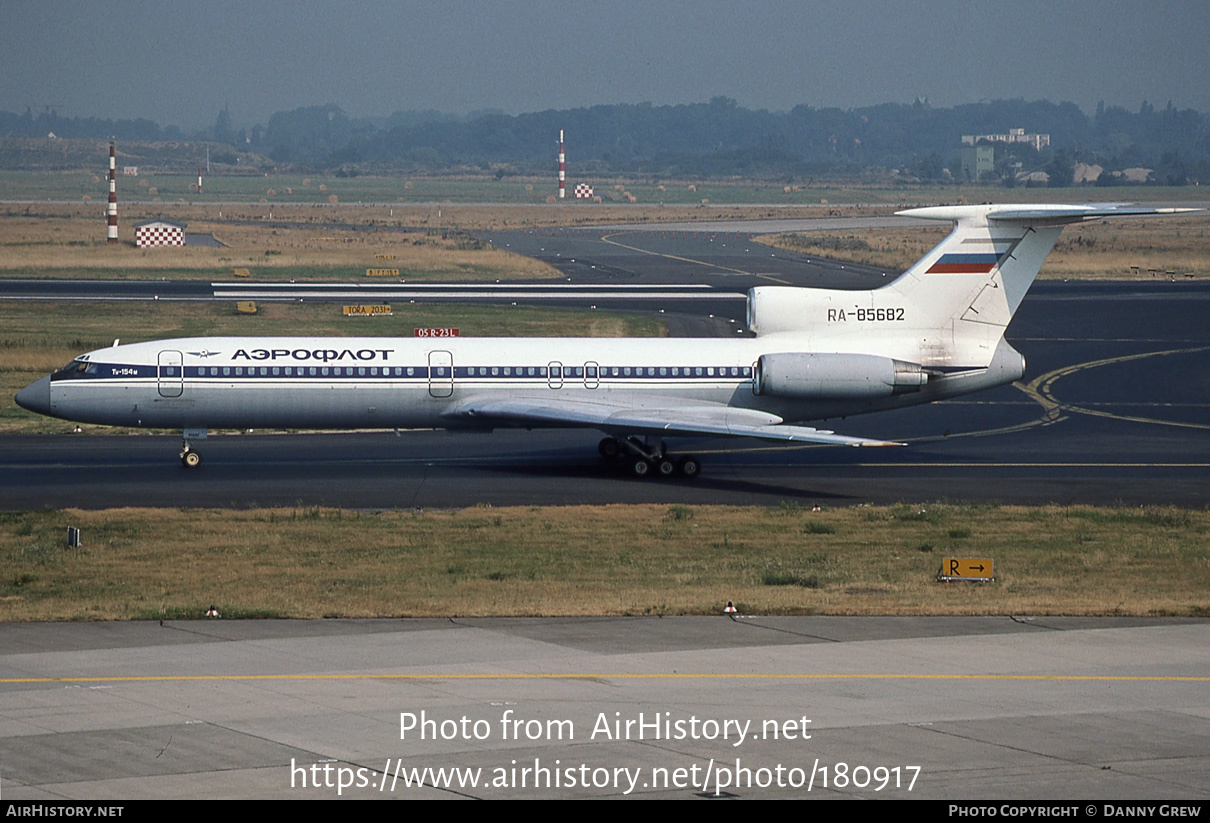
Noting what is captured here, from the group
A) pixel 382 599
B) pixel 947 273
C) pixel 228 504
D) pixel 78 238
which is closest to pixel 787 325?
pixel 947 273

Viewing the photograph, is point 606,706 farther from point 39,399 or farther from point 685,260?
point 685,260

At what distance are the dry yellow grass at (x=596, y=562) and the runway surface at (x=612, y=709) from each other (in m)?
1.13

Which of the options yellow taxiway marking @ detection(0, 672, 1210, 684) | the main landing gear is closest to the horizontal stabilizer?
the main landing gear

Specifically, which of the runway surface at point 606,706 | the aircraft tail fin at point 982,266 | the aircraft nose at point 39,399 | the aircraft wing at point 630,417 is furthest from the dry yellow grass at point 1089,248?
the aircraft nose at point 39,399

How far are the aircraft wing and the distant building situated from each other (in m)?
69.7

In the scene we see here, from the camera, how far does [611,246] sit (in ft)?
372

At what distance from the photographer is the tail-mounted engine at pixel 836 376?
35.6 metres

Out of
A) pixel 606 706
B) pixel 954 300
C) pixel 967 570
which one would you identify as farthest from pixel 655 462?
pixel 606 706

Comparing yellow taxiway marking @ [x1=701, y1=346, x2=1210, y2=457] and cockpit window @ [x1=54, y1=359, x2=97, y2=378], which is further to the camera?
yellow taxiway marking @ [x1=701, y1=346, x2=1210, y2=457]

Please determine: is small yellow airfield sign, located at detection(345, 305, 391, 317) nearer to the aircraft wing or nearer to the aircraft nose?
the aircraft nose

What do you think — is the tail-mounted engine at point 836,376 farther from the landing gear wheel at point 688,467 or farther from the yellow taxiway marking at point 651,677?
the yellow taxiway marking at point 651,677

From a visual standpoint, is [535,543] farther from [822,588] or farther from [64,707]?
[64,707]

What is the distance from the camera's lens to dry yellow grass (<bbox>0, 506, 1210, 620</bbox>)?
876 inches
